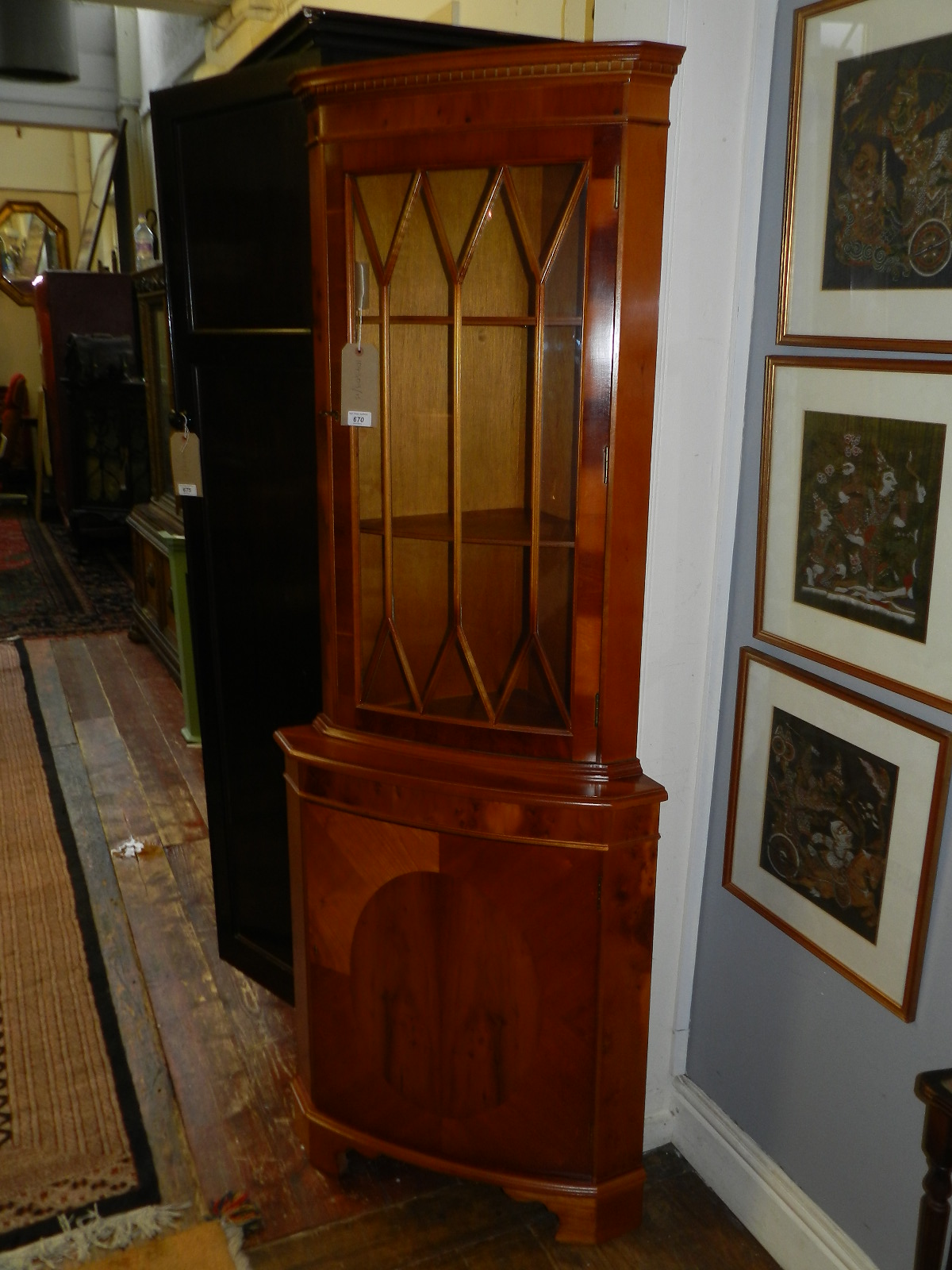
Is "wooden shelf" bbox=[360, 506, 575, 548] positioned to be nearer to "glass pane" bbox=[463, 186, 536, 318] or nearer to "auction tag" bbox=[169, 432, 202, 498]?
"glass pane" bbox=[463, 186, 536, 318]

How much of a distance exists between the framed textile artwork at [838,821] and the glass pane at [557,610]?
0.34 m

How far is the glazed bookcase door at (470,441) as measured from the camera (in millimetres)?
1508

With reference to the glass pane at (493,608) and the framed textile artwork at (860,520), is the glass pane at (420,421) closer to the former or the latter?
the glass pane at (493,608)

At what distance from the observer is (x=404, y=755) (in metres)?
1.73

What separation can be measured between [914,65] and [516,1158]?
171cm

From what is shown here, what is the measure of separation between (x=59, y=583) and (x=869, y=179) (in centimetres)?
564

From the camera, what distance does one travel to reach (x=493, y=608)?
168 cm

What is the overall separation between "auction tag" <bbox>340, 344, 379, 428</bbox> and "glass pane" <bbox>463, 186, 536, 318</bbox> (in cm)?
16

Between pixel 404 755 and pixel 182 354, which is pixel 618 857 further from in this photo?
pixel 182 354

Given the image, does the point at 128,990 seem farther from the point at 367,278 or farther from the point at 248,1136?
the point at 367,278

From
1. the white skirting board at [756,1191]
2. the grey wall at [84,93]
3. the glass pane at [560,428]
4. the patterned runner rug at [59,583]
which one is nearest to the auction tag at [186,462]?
the glass pane at [560,428]

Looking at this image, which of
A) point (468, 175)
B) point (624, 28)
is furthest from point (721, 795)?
point (624, 28)

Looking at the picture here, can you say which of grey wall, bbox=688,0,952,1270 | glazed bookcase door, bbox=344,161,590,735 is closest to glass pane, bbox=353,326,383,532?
glazed bookcase door, bbox=344,161,590,735

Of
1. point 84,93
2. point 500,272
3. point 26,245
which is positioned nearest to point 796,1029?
point 500,272
